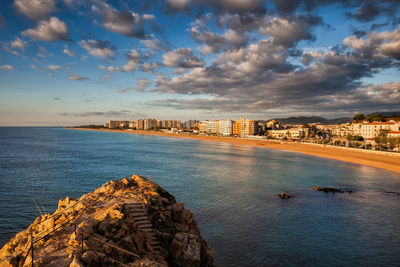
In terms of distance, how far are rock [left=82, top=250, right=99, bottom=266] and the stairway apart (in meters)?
2.73

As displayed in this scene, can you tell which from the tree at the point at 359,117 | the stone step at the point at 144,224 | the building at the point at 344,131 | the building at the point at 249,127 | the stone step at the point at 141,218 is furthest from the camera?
the building at the point at 249,127

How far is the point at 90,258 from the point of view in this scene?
7.73 meters

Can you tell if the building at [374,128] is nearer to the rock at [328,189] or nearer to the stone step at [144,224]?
the rock at [328,189]

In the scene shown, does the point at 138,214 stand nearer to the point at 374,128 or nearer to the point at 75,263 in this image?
the point at 75,263

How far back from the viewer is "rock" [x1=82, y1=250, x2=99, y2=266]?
7.63 metres

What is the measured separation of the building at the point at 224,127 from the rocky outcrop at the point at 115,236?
169m

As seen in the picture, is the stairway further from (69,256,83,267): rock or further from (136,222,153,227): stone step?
(69,256,83,267): rock

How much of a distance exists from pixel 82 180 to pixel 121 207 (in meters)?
25.6

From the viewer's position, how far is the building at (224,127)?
603 feet

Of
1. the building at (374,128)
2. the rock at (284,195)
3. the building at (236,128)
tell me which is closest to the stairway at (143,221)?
the rock at (284,195)

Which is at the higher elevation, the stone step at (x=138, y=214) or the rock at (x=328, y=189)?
the stone step at (x=138, y=214)

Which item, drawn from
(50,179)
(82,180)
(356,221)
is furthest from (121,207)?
(50,179)

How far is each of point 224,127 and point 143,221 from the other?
179 m

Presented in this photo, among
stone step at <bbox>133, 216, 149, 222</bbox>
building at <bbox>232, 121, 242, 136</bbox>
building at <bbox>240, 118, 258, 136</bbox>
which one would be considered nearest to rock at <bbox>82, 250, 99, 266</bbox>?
stone step at <bbox>133, 216, 149, 222</bbox>
